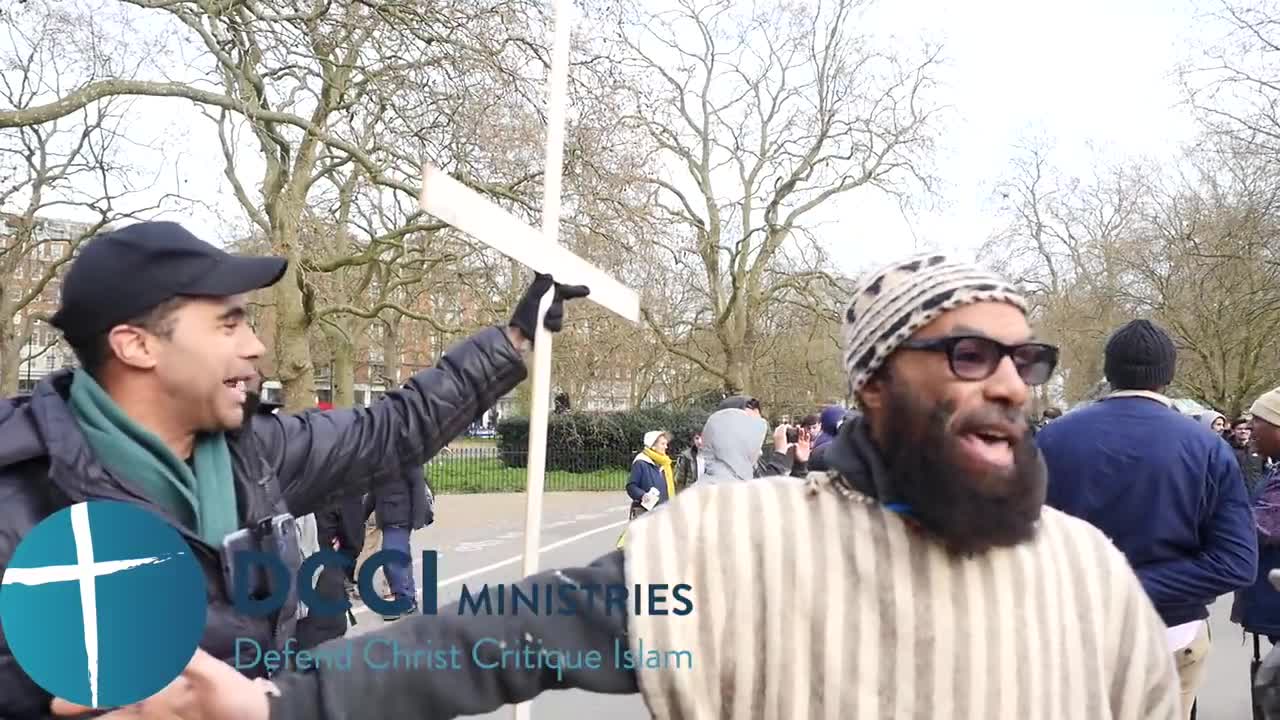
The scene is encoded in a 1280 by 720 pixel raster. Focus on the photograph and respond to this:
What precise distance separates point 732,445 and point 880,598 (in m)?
5.48

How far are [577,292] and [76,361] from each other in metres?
1.12

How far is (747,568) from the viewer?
1.44 metres

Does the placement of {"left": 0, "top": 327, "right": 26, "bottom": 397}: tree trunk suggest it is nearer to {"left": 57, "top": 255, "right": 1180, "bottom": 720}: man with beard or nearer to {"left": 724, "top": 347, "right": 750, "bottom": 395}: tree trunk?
{"left": 724, "top": 347, "right": 750, "bottom": 395}: tree trunk

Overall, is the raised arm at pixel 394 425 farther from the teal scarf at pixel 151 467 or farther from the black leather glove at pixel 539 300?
the teal scarf at pixel 151 467

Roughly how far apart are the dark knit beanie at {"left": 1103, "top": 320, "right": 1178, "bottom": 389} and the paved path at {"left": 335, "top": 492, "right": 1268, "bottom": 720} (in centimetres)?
212

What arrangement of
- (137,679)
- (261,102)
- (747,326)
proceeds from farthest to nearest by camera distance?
(747,326), (261,102), (137,679)

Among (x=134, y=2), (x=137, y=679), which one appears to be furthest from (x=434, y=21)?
(x=137, y=679)

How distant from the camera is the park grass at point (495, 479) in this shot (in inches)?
912

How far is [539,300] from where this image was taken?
2576mm

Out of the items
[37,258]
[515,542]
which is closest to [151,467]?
[515,542]

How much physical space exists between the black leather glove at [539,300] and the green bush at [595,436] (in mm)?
23372

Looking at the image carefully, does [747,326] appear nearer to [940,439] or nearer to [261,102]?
[261,102]

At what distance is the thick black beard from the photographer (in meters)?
1.41

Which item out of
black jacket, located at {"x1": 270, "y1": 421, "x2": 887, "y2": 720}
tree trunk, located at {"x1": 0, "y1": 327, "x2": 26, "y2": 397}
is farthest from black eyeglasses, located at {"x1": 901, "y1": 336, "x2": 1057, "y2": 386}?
tree trunk, located at {"x1": 0, "y1": 327, "x2": 26, "y2": 397}
